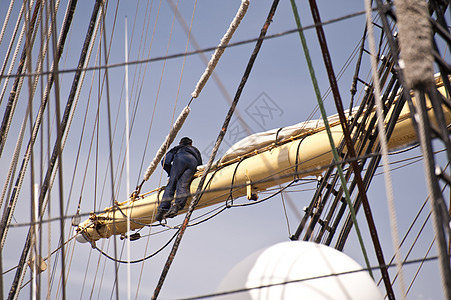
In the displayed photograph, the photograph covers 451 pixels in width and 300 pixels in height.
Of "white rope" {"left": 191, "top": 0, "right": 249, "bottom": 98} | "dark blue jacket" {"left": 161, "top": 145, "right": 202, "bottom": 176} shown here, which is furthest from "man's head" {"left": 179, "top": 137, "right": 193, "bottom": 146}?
"white rope" {"left": 191, "top": 0, "right": 249, "bottom": 98}

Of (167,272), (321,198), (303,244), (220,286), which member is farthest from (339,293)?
(321,198)

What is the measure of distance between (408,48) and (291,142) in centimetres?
425

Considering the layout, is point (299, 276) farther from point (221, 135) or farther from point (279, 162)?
point (279, 162)

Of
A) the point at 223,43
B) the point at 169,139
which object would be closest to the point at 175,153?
the point at 169,139

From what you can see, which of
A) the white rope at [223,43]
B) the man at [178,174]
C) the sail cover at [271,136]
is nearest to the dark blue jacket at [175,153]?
the man at [178,174]

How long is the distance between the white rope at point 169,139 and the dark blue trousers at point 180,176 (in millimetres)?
187

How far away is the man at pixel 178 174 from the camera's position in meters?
7.59

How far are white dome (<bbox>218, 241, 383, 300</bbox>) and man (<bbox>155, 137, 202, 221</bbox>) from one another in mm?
3693

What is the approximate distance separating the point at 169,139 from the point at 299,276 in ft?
13.3

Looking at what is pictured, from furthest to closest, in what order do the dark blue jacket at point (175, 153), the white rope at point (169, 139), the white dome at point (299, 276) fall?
the dark blue jacket at point (175, 153) → the white rope at point (169, 139) → the white dome at point (299, 276)

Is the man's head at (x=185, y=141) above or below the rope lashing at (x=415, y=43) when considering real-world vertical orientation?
above

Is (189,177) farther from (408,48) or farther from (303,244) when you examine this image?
(408,48)

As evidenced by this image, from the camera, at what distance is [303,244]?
3922 mm

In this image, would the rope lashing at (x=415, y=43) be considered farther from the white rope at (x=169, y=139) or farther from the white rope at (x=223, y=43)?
the white rope at (x=169, y=139)
